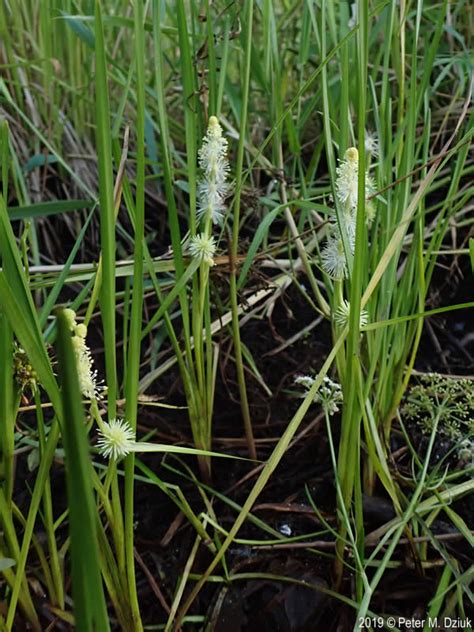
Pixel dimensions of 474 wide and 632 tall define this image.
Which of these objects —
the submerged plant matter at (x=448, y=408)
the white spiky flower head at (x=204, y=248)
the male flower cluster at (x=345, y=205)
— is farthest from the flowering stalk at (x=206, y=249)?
the submerged plant matter at (x=448, y=408)

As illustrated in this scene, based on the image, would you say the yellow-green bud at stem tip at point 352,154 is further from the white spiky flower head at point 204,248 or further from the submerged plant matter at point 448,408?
the submerged plant matter at point 448,408

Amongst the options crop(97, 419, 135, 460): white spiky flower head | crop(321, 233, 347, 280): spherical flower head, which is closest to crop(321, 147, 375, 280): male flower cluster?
crop(321, 233, 347, 280): spherical flower head

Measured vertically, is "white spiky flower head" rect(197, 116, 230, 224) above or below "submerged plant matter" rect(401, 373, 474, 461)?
above

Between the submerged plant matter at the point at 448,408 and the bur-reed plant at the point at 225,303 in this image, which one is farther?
the submerged plant matter at the point at 448,408

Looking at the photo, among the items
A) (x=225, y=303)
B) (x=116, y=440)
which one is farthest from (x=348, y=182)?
(x=225, y=303)

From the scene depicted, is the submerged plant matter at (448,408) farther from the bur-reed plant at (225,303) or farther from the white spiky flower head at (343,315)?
the white spiky flower head at (343,315)

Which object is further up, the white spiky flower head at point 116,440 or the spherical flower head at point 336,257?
the spherical flower head at point 336,257

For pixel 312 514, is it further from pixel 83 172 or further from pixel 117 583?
pixel 83 172

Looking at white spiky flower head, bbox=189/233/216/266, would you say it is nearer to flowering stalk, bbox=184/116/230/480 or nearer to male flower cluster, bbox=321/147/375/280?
Result: flowering stalk, bbox=184/116/230/480

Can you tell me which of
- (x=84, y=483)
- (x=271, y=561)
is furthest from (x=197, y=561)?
(x=84, y=483)

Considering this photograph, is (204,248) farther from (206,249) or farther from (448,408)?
(448,408)

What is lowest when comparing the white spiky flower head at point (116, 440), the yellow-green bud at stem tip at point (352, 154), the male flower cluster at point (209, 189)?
the white spiky flower head at point (116, 440)
